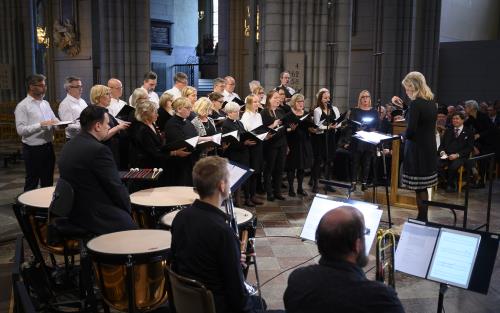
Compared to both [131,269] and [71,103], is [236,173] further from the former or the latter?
[71,103]

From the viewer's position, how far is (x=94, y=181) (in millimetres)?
3996

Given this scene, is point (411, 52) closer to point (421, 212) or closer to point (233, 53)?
point (233, 53)

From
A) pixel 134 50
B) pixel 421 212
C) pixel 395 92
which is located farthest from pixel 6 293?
pixel 395 92

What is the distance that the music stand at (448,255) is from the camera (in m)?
3.27

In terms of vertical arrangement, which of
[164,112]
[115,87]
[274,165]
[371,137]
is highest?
[115,87]

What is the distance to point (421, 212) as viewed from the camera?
6.14 meters

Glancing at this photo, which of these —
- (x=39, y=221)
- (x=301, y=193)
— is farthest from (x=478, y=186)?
(x=39, y=221)

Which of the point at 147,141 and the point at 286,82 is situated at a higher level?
the point at 286,82

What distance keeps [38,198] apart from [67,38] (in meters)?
15.7

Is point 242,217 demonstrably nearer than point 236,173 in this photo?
Yes

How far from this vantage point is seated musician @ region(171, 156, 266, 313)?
280 centimetres

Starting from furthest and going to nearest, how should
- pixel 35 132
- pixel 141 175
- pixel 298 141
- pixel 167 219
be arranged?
pixel 298 141, pixel 35 132, pixel 141 175, pixel 167 219

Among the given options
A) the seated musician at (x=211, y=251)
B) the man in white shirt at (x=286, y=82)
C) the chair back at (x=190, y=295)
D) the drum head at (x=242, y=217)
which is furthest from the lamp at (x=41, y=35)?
the chair back at (x=190, y=295)

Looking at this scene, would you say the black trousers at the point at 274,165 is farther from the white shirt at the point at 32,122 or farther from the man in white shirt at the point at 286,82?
the white shirt at the point at 32,122
